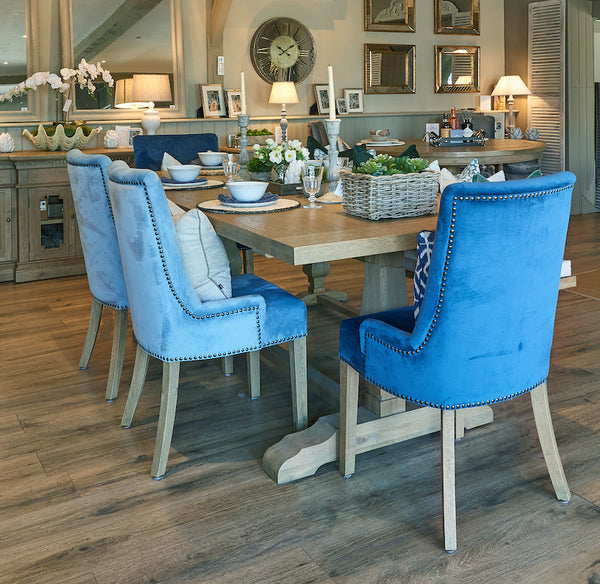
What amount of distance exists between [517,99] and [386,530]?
22.5ft

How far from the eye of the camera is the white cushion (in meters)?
2.29

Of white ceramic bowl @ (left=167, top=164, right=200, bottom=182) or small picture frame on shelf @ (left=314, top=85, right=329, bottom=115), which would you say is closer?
white ceramic bowl @ (left=167, top=164, right=200, bottom=182)

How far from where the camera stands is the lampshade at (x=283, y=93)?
6.41 m

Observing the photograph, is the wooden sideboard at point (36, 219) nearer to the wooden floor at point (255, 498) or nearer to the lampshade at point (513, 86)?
the wooden floor at point (255, 498)

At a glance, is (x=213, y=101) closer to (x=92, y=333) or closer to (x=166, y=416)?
(x=92, y=333)

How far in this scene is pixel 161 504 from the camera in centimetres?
211

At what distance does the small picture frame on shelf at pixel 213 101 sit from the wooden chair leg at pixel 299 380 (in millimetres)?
4159

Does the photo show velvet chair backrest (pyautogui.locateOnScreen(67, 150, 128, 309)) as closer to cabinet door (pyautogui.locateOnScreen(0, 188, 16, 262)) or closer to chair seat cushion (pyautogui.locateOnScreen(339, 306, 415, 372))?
chair seat cushion (pyautogui.locateOnScreen(339, 306, 415, 372))

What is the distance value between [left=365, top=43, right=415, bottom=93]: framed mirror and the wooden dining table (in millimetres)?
4985

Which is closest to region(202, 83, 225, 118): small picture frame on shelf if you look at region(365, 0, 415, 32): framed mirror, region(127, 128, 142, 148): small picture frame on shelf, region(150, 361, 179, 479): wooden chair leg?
region(127, 128, 142, 148): small picture frame on shelf

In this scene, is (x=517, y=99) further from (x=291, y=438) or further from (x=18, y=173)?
(x=291, y=438)

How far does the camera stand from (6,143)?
5.09 meters

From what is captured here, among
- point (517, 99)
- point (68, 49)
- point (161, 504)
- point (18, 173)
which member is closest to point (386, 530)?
point (161, 504)

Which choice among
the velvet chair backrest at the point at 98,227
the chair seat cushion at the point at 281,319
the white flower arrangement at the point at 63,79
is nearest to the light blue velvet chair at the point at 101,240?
the velvet chair backrest at the point at 98,227
